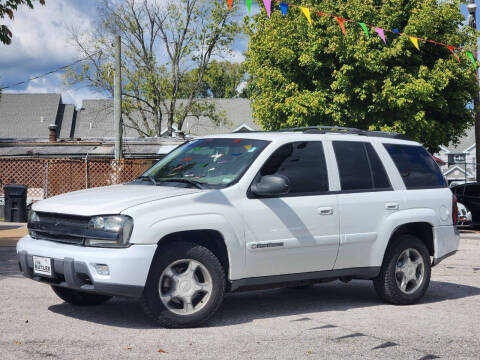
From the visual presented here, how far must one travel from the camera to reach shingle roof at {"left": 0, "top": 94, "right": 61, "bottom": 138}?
2352 inches

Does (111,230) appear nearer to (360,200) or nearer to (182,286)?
(182,286)

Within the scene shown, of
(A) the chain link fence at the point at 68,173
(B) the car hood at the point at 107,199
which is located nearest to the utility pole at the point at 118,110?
(A) the chain link fence at the point at 68,173

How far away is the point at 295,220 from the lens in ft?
23.8

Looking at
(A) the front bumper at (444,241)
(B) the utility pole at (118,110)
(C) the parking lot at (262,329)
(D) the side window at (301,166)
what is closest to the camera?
(C) the parking lot at (262,329)

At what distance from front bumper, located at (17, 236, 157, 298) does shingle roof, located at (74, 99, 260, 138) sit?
172 feet

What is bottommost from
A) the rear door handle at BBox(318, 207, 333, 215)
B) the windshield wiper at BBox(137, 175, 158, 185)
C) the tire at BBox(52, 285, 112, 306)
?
the tire at BBox(52, 285, 112, 306)

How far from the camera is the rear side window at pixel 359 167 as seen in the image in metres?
7.90

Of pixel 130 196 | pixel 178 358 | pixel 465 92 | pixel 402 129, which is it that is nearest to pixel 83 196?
pixel 130 196

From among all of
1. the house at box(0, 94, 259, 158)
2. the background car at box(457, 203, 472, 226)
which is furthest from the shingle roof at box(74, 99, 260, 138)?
the background car at box(457, 203, 472, 226)

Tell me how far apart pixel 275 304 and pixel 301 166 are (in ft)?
5.50

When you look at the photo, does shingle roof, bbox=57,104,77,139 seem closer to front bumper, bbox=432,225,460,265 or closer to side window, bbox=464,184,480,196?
side window, bbox=464,184,480,196

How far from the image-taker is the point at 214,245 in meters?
6.93

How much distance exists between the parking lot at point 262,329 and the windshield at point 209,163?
1.36m

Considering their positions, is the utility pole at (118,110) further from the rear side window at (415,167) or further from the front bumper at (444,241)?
the front bumper at (444,241)
